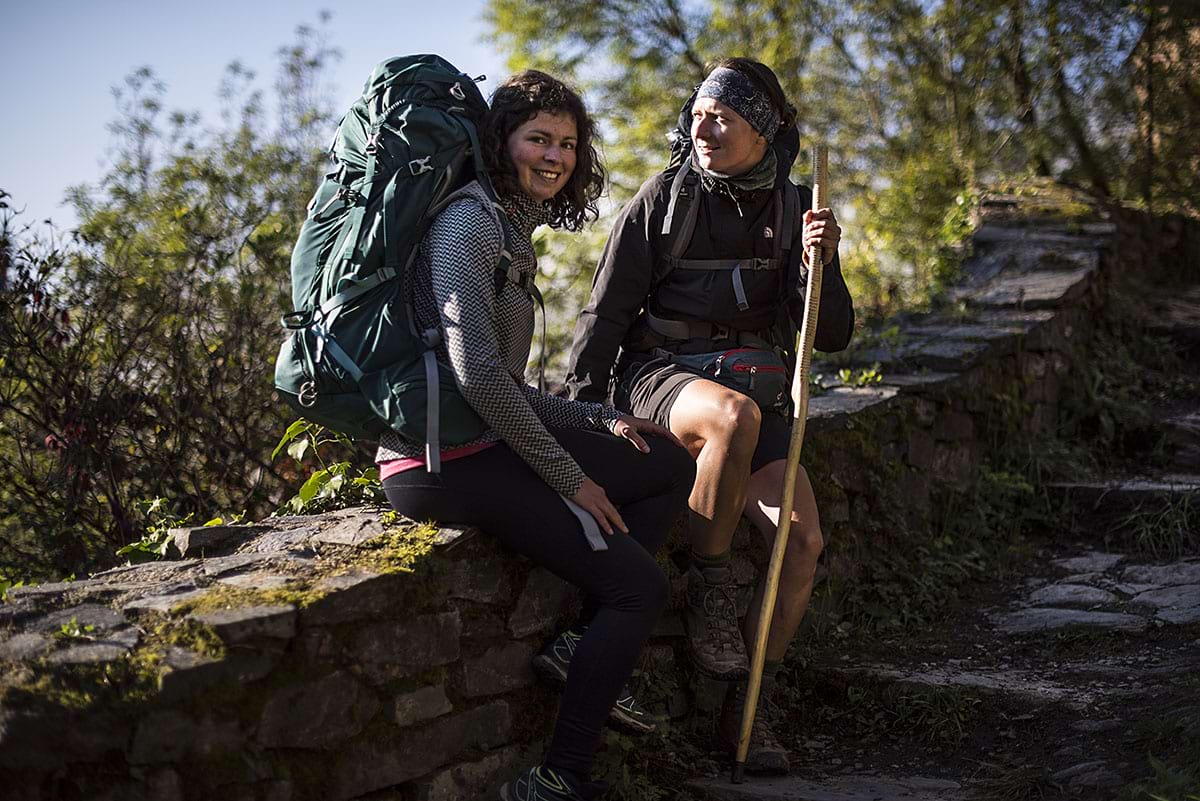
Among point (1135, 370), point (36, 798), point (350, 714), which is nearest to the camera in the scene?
point (36, 798)

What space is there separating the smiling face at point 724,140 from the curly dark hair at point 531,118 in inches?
20.9

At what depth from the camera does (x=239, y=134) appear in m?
7.74

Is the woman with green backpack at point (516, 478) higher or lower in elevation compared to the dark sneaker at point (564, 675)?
higher

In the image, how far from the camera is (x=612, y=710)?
9.99 feet

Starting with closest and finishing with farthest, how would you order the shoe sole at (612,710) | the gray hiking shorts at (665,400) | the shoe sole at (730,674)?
the shoe sole at (612,710)
the shoe sole at (730,674)
the gray hiking shorts at (665,400)

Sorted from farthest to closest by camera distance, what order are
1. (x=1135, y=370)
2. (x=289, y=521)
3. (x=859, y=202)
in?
(x=859, y=202) < (x=1135, y=370) < (x=289, y=521)

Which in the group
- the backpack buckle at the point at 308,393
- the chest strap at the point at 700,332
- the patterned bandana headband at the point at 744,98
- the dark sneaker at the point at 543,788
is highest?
the patterned bandana headband at the point at 744,98

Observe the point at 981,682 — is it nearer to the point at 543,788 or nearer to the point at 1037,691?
the point at 1037,691

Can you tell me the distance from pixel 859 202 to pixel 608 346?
22.7ft

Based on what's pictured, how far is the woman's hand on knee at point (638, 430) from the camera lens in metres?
3.11

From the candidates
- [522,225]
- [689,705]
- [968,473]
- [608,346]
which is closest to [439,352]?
[522,225]

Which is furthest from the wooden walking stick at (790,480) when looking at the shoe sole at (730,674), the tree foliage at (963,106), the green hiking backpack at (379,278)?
the tree foliage at (963,106)

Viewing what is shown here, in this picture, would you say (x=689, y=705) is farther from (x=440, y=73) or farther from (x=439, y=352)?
(x=440, y=73)

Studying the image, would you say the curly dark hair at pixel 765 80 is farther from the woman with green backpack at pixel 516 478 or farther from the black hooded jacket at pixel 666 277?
the woman with green backpack at pixel 516 478
